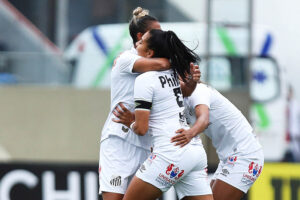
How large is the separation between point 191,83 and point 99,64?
5.14 m

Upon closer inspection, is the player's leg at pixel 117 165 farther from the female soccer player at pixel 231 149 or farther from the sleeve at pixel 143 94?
the sleeve at pixel 143 94

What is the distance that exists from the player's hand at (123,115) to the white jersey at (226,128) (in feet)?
1.34

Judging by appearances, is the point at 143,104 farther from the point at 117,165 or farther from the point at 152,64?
the point at 117,165

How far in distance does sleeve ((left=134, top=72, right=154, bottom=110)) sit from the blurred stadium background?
5027 mm

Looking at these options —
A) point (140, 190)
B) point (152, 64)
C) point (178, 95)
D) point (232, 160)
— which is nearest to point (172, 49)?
point (152, 64)

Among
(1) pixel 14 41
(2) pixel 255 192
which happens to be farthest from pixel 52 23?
(2) pixel 255 192

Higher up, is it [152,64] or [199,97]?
[152,64]

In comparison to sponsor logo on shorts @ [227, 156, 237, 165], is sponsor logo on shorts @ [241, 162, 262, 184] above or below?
below

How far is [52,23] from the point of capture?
10664 mm

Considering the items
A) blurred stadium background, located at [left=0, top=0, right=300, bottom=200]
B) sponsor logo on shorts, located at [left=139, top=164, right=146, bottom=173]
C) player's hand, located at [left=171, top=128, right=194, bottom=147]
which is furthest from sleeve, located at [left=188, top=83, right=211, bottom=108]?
blurred stadium background, located at [left=0, top=0, right=300, bottom=200]

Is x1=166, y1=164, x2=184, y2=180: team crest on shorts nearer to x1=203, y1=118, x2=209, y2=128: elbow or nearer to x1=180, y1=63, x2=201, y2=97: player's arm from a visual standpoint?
x1=203, y1=118, x2=209, y2=128: elbow

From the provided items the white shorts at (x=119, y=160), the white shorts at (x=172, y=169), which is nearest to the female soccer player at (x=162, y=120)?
the white shorts at (x=172, y=169)

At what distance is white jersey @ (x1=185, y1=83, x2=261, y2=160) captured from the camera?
577 cm

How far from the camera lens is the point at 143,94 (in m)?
5.15
